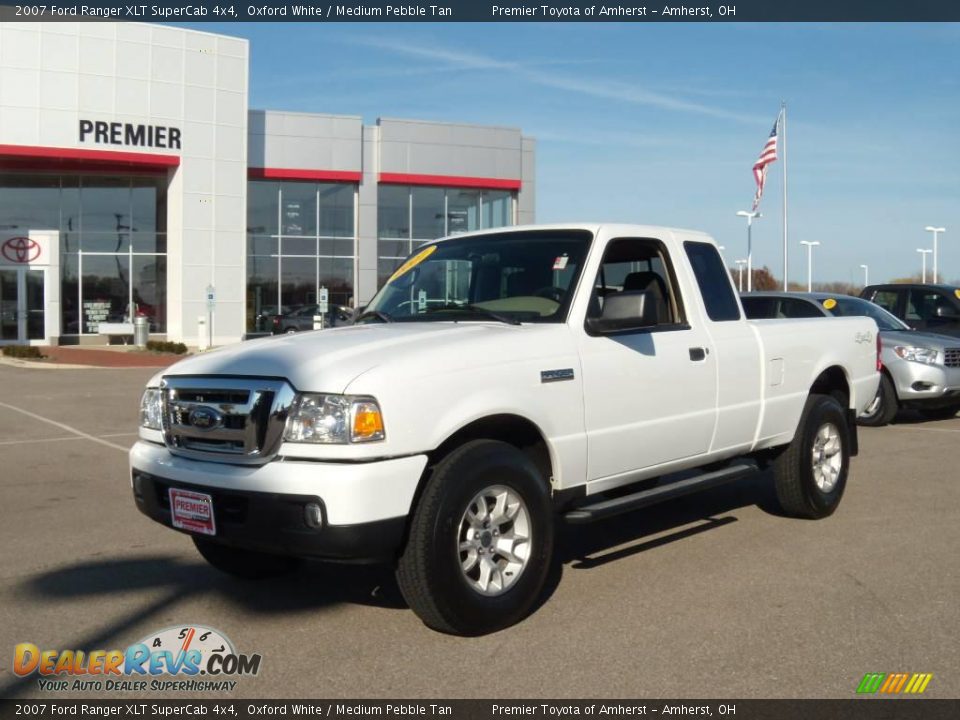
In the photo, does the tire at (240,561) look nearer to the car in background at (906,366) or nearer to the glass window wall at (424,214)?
the car in background at (906,366)

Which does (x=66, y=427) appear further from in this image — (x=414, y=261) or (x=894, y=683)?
(x=894, y=683)

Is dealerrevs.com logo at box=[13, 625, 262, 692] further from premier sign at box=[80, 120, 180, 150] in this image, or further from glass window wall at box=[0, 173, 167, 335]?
glass window wall at box=[0, 173, 167, 335]

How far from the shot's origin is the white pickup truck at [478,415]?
4293 millimetres

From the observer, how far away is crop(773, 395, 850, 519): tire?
6961mm

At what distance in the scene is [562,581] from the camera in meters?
5.63

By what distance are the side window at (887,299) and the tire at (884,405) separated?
402cm

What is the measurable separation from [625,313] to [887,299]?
501 inches

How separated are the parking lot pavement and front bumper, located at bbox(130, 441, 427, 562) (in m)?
0.53

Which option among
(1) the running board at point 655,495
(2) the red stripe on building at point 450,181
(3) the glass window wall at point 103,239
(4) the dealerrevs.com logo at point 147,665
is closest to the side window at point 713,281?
(1) the running board at point 655,495

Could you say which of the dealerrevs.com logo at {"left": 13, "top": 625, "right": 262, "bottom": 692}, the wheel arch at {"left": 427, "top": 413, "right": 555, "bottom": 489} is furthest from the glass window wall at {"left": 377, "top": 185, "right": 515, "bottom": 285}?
the dealerrevs.com logo at {"left": 13, "top": 625, "right": 262, "bottom": 692}

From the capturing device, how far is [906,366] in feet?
41.4

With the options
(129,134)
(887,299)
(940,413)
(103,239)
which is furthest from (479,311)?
(103,239)

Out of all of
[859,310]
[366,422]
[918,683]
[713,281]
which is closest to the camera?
[918,683]

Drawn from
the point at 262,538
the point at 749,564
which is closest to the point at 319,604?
the point at 262,538
